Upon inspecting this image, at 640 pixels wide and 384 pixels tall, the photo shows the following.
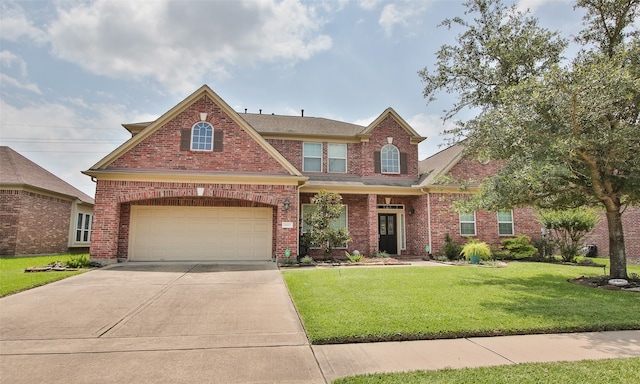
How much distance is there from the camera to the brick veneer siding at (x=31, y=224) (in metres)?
15.5

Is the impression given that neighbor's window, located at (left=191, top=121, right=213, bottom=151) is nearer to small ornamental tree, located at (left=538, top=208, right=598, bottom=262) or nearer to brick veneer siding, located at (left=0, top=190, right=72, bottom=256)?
brick veneer siding, located at (left=0, top=190, right=72, bottom=256)

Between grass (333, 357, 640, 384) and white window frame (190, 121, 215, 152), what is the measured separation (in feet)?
39.1

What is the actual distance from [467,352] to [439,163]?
14880 mm

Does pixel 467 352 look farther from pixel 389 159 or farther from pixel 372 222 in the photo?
pixel 389 159

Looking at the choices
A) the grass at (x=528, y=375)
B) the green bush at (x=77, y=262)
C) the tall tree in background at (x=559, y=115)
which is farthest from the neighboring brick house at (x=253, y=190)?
the grass at (x=528, y=375)

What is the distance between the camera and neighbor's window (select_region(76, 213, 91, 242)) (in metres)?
20.7

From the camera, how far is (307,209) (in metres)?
16.2

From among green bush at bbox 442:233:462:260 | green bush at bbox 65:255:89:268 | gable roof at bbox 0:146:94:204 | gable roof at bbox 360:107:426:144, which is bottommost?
green bush at bbox 65:255:89:268

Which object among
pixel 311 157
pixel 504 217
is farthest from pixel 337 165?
pixel 504 217

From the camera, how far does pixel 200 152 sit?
542 inches

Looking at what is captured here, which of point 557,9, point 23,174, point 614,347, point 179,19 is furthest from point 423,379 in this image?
point 23,174

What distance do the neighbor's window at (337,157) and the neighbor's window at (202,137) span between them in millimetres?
5776

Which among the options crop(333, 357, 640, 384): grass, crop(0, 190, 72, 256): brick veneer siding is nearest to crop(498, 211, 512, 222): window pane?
crop(333, 357, 640, 384): grass

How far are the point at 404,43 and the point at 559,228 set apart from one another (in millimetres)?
10088
